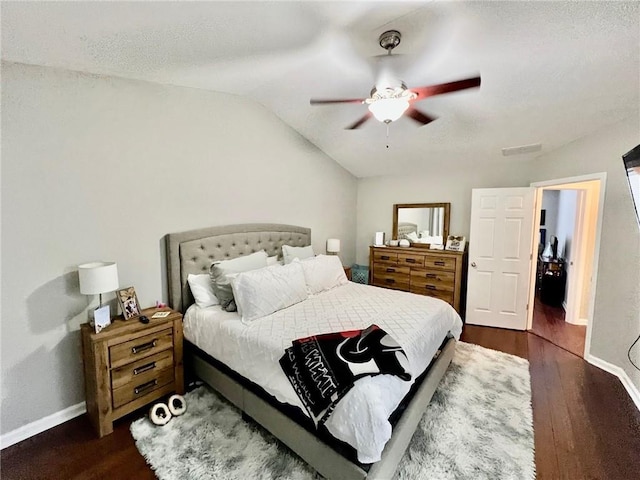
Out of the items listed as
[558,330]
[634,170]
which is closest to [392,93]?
[634,170]

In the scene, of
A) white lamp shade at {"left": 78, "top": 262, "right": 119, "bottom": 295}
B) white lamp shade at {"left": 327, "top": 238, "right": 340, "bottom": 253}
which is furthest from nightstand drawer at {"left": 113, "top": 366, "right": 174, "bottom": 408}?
white lamp shade at {"left": 327, "top": 238, "right": 340, "bottom": 253}

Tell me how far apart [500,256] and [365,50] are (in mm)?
3234

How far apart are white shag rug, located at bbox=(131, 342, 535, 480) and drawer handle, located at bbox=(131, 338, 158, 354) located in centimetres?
51

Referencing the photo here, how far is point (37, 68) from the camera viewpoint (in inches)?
75.3

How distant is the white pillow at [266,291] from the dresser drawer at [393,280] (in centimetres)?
225

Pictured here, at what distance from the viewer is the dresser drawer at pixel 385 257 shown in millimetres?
4586

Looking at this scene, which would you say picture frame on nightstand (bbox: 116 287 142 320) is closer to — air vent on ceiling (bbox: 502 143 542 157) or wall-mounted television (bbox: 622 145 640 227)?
wall-mounted television (bbox: 622 145 640 227)

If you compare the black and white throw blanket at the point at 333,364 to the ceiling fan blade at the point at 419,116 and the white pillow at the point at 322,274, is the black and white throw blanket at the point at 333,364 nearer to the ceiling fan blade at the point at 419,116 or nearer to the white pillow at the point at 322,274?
the white pillow at the point at 322,274

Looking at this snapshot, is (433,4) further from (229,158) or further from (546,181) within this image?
(546,181)

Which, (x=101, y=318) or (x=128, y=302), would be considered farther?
(x=128, y=302)

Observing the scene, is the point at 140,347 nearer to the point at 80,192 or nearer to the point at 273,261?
the point at 80,192

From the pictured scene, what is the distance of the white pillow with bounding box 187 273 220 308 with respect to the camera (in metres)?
2.64

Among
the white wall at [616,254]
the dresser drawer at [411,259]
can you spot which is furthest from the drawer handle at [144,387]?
the white wall at [616,254]

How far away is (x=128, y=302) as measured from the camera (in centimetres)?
227
